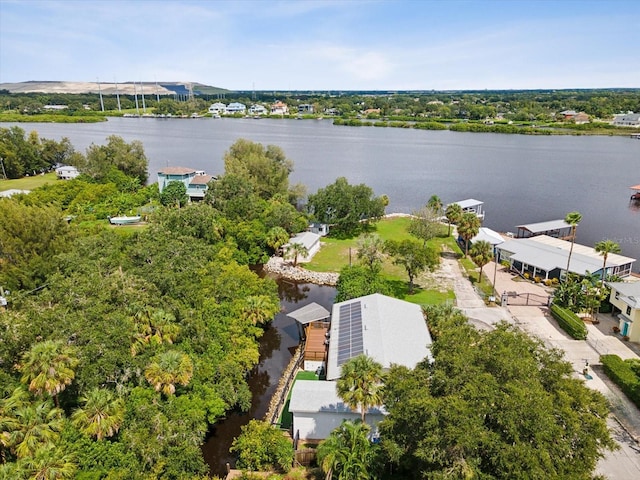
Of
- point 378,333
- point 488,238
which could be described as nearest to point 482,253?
point 488,238

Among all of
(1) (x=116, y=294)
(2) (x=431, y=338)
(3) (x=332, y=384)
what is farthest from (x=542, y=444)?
(1) (x=116, y=294)

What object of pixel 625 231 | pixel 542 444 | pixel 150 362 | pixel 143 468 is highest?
pixel 542 444

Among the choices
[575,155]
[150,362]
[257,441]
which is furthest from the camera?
[575,155]

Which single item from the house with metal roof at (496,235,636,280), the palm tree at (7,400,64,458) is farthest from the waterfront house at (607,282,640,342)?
the palm tree at (7,400,64,458)

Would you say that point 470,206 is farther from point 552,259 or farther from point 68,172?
point 68,172

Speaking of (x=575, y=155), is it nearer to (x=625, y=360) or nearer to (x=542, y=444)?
(x=625, y=360)

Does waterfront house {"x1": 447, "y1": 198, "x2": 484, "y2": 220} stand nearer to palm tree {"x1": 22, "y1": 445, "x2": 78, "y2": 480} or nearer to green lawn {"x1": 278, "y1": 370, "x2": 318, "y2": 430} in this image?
green lawn {"x1": 278, "y1": 370, "x2": 318, "y2": 430}
